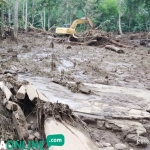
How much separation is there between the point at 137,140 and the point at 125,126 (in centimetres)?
45

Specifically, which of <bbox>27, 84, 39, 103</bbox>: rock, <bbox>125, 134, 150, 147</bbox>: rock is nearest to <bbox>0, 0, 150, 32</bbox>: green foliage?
<bbox>27, 84, 39, 103</bbox>: rock

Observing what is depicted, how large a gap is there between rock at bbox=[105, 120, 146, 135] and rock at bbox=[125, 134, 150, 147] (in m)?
0.14

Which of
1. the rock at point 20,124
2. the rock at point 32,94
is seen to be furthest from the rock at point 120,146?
the rock at point 32,94

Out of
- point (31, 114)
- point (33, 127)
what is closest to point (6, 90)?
point (31, 114)

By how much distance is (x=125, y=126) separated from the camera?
15.3ft

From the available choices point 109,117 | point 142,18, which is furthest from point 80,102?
point 142,18

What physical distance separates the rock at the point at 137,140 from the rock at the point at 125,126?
0.14 metres

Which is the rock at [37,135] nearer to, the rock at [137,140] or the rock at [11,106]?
the rock at [11,106]

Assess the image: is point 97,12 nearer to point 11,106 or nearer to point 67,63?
point 67,63

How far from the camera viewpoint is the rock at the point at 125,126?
14.9 ft

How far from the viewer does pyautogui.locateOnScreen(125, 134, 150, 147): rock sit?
4.20 m

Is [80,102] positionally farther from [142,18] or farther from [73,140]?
[142,18]

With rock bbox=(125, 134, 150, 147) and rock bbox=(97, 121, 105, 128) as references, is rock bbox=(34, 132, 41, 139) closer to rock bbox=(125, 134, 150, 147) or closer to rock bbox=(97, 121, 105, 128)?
rock bbox=(97, 121, 105, 128)

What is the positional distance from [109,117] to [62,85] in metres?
2.51
